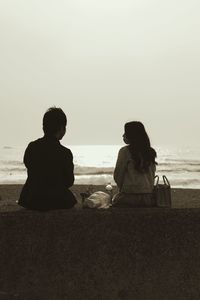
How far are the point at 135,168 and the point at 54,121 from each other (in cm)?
124

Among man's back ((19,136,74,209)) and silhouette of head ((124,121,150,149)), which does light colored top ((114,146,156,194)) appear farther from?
man's back ((19,136,74,209))

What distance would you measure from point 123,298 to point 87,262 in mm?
290

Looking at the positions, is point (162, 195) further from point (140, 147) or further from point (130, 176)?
point (140, 147)

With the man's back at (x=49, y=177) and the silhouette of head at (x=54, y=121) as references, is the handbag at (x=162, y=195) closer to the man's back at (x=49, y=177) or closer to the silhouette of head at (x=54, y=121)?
the man's back at (x=49, y=177)

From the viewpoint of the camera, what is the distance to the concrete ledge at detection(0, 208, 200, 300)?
2.70 metres

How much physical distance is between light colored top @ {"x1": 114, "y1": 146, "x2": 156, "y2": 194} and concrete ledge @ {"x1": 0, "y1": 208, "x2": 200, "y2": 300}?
2093 mm

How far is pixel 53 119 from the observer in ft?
13.3

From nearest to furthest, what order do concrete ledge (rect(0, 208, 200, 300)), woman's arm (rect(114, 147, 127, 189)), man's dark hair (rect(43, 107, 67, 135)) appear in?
1. concrete ledge (rect(0, 208, 200, 300))
2. man's dark hair (rect(43, 107, 67, 135))
3. woman's arm (rect(114, 147, 127, 189))

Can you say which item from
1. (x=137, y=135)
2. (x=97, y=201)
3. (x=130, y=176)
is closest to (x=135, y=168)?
(x=130, y=176)

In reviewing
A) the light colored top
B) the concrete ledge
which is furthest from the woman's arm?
the concrete ledge

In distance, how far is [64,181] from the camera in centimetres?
395

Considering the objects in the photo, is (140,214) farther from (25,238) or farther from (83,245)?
(25,238)

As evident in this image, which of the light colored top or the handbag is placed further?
the light colored top

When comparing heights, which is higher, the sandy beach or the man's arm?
the man's arm
